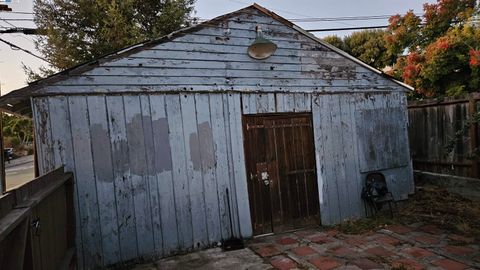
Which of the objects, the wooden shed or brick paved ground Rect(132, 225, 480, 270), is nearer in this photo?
brick paved ground Rect(132, 225, 480, 270)

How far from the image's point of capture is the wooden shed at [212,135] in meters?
3.60

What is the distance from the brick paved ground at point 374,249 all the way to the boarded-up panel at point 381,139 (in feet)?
4.03

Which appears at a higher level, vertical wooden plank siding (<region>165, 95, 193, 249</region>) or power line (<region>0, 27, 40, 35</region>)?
power line (<region>0, 27, 40, 35</region>)

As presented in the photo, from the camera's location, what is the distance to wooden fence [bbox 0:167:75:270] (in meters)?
1.32

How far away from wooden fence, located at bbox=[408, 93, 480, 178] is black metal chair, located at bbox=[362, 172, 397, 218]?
1225mm

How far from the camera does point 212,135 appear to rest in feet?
13.9

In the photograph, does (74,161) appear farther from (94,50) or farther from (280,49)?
(94,50)

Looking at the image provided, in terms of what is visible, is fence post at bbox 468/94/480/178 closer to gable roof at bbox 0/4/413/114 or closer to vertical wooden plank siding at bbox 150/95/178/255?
gable roof at bbox 0/4/413/114

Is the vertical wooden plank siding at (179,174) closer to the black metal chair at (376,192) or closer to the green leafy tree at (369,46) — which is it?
the black metal chair at (376,192)

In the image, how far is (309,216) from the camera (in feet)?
15.8

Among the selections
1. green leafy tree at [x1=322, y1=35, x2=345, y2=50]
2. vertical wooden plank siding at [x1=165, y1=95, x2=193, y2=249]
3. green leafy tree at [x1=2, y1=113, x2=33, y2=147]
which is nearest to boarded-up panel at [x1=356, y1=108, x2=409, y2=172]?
vertical wooden plank siding at [x1=165, y1=95, x2=193, y2=249]

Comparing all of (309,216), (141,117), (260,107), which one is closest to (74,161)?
(141,117)

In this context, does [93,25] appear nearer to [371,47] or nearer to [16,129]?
[371,47]

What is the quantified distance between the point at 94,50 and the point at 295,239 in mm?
9470
